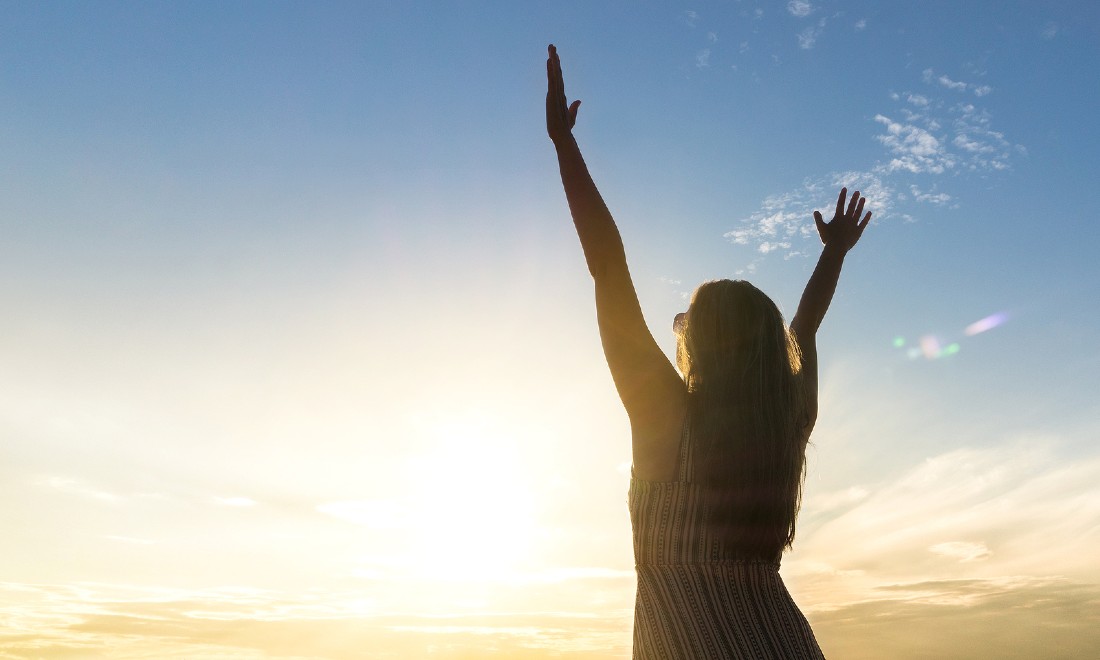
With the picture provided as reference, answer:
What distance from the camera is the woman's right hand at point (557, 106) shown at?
4121mm

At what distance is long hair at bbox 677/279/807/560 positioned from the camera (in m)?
3.46

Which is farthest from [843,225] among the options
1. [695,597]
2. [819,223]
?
[695,597]

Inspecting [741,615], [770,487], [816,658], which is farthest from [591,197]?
[816,658]

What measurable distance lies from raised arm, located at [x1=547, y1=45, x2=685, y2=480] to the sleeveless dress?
93mm

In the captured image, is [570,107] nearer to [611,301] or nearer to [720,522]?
[611,301]

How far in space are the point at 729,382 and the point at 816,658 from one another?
48.6 inches

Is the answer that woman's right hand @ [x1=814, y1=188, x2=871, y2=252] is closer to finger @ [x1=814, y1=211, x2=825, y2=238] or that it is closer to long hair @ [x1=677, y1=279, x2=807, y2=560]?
finger @ [x1=814, y1=211, x2=825, y2=238]

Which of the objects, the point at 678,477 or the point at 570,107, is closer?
the point at 678,477

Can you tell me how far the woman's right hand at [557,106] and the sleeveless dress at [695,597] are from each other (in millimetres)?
1711

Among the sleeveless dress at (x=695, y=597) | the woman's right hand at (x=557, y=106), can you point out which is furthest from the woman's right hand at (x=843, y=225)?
the sleeveless dress at (x=695, y=597)

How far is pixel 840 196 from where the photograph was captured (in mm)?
5758

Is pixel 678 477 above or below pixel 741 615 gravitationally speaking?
above

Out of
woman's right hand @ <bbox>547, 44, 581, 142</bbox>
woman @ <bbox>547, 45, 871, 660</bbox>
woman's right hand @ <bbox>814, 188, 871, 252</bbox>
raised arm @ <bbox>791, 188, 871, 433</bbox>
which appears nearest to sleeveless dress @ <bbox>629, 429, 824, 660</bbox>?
woman @ <bbox>547, 45, 871, 660</bbox>

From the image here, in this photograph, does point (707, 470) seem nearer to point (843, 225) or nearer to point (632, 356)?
point (632, 356)
